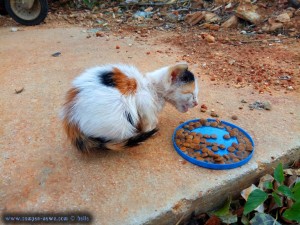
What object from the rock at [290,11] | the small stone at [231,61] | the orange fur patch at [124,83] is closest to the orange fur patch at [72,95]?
the orange fur patch at [124,83]

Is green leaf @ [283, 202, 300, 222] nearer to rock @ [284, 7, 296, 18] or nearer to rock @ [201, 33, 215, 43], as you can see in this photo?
rock @ [201, 33, 215, 43]

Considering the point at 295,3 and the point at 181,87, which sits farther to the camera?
the point at 295,3

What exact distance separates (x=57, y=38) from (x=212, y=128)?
3.38 meters

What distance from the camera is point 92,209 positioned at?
199cm

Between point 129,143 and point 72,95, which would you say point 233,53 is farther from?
point 72,95

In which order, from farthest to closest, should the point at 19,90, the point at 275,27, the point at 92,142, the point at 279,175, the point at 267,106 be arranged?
the point at 275,27
the point at 19,90
the point at 267,106
the point at 92,142
the point at 279,175

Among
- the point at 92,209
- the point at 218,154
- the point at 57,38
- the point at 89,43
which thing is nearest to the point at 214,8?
the point at 89,43

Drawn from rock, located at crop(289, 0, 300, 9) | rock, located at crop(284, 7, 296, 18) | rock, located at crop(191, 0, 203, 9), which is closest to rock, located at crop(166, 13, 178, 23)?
rock, located at crop(191, 0, 203, 9)

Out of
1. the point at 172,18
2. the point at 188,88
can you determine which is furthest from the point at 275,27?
the point at 188,88

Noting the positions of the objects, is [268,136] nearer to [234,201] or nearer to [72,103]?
[234,201]

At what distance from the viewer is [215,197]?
7.23 ft

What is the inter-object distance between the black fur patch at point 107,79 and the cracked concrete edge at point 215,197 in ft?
3.30

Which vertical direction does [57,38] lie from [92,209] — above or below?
above

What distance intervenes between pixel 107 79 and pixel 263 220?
1.53m
